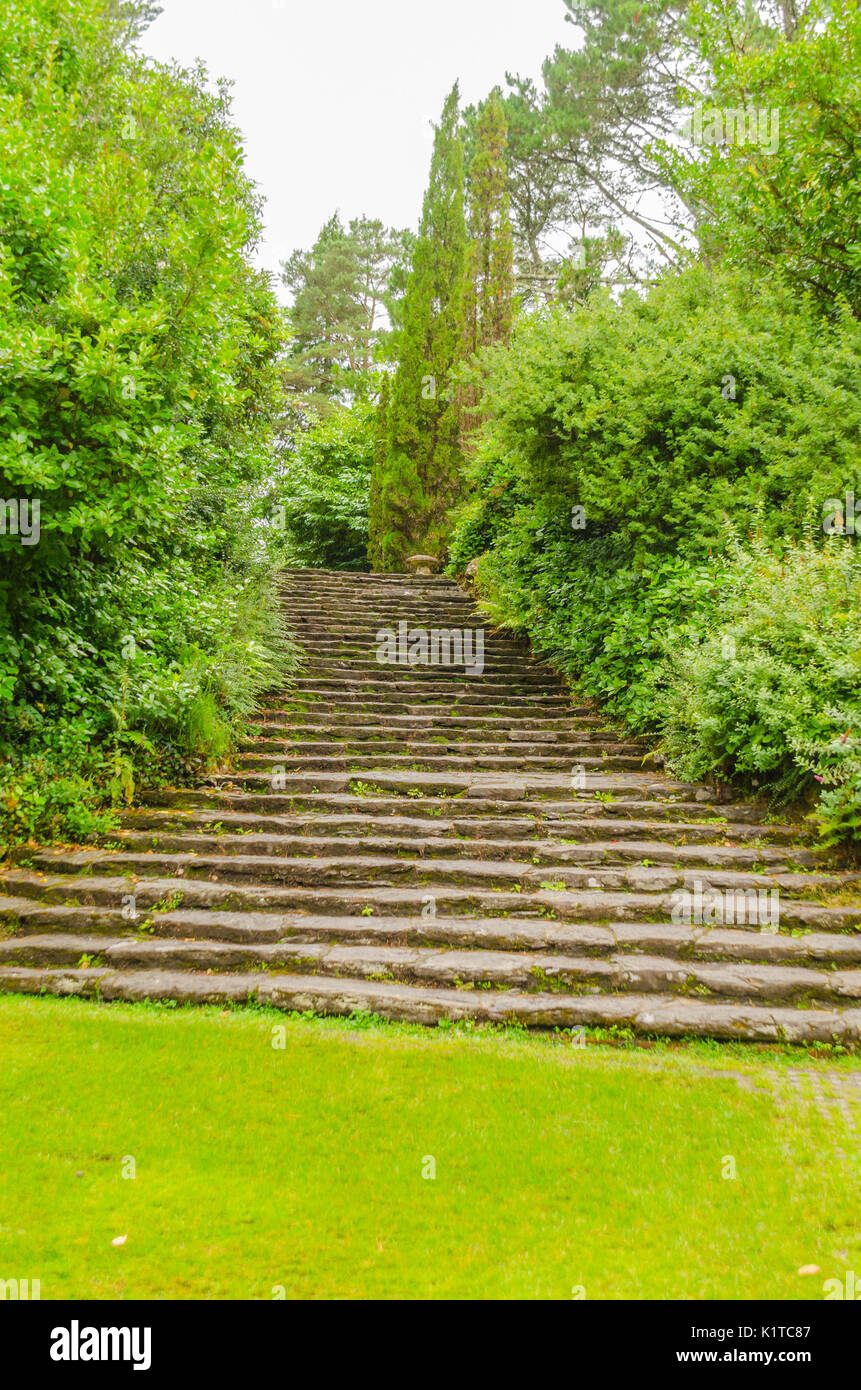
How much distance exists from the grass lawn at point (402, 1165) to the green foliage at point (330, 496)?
56.1 feet

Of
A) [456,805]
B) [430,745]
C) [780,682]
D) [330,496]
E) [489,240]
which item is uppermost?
[489,240]

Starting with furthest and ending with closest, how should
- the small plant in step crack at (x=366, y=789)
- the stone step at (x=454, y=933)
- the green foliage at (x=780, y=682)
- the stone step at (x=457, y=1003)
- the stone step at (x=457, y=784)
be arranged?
the small plant in step crack at (x=366, y=789)
the stone step at (x=457, y=784)
the green foliage at (x=780, y=682)
the stone step at (x=454, y=933)
the stone step at (x=457, y=1003)

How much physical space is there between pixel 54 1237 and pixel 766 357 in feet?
30.0

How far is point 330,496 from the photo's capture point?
66.0ft

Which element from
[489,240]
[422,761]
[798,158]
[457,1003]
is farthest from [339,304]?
[457,1003]

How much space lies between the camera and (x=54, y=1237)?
248 centimetres

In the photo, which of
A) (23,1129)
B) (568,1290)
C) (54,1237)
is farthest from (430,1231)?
(23,1129)

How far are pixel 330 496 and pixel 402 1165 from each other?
1870 cm

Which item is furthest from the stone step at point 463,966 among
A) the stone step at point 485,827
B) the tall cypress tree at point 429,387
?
the tall cypress tree at point 429,387

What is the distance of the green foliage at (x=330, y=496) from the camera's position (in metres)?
20.2

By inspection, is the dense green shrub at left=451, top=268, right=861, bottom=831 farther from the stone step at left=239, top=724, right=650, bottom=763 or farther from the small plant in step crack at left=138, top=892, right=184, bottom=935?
the small plant in step crack at left=138, top=892, right=184, bottom=935

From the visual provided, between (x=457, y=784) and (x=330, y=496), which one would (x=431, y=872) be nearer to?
(x=457, y=784)

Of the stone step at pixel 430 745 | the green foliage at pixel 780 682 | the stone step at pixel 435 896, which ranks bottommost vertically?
the stone step at pixel 435 896

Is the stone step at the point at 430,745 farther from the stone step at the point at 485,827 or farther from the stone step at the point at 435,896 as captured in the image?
the stone step at the point at 435,896
